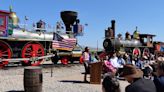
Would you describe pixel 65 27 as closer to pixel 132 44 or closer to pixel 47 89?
pixel 132 44

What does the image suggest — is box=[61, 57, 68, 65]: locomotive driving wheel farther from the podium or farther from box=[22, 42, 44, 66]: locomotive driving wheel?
the podium

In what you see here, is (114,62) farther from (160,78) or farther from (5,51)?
(160,78)

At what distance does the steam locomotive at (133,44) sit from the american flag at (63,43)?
8.17 meters

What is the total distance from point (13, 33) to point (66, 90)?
865cm

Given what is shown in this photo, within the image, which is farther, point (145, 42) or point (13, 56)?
point (145, 42)

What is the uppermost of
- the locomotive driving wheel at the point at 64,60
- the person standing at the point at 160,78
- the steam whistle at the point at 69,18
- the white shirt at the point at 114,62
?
the steam whistle at the point at 69,18

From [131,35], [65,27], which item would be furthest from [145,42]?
[65,27]

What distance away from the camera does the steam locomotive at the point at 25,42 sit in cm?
→ 1873

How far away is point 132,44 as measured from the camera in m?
33.6

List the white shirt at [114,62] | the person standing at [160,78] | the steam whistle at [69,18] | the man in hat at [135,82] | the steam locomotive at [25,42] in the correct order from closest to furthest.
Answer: the man in hat at [135,82] < the person standing at [160,78] < the white shirt at [114,62] < the steam locomotive at [25,42] < the steam whistle at [69,18]

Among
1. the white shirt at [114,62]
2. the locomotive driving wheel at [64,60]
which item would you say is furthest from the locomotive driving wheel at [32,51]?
the white shirt at [114,62]

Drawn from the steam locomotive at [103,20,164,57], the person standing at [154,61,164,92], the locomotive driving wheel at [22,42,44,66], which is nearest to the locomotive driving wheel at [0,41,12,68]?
the locomotive driving wheel at [22,42,44,66]

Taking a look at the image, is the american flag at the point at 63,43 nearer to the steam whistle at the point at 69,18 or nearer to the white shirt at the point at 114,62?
the steam whistle at the point at 69,18

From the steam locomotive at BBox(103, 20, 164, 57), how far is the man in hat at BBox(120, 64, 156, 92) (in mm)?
26014
